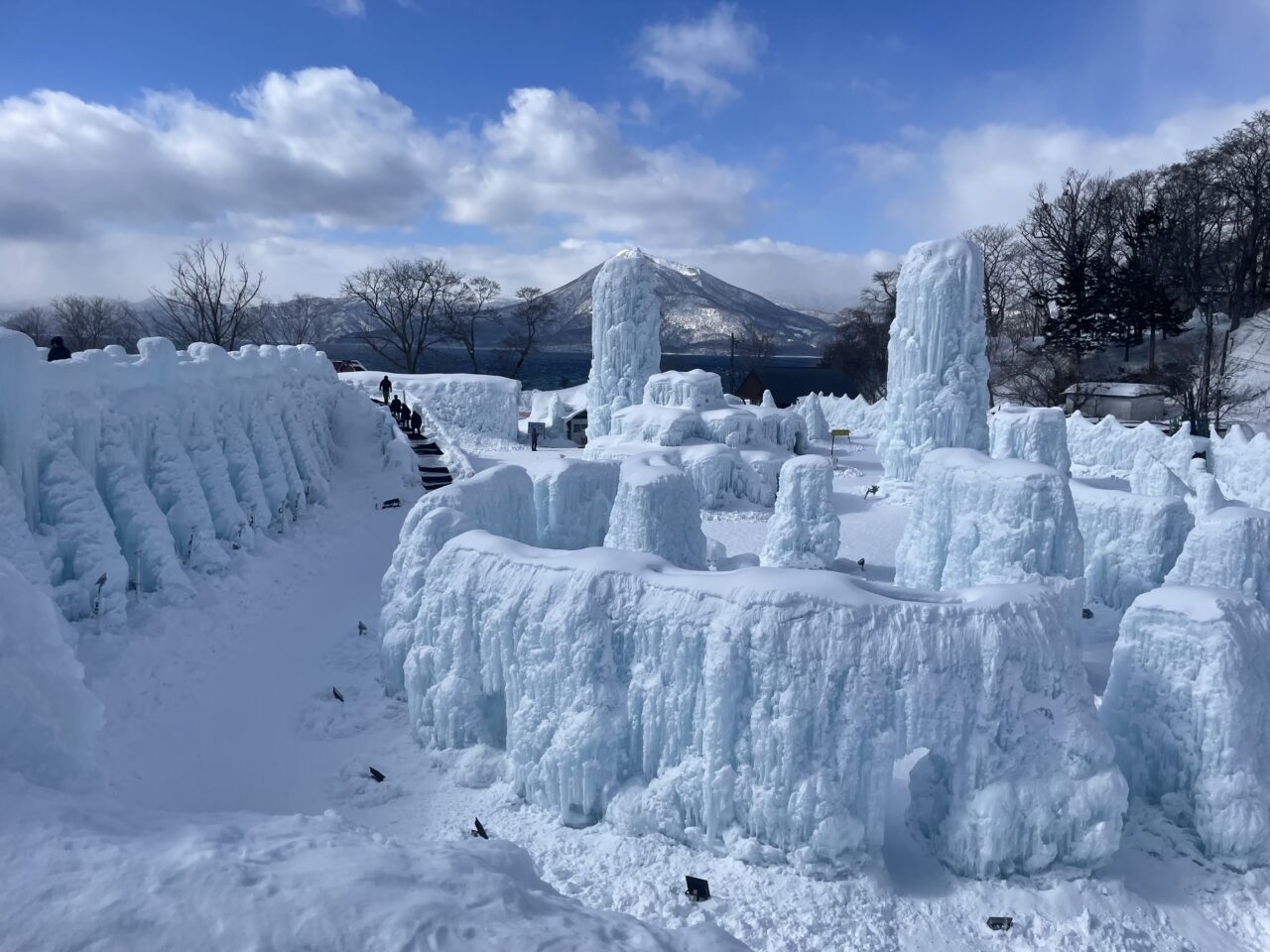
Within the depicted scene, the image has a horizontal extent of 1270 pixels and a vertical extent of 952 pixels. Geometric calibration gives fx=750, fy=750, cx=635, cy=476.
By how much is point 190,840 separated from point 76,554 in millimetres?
8354

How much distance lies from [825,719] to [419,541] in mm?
5812

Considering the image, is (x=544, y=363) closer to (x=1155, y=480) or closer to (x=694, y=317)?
(x=694, y=317)

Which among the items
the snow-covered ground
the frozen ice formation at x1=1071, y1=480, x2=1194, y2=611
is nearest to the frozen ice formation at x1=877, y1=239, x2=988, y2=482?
the frozen ice formation at x1=1071, y1=480, x2=1194, y2=611

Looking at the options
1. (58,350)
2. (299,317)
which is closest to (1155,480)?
(58,350)

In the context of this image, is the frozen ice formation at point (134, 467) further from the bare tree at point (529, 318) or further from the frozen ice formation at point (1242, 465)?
the bare tree at point (529, 318)

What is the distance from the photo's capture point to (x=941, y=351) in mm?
22141

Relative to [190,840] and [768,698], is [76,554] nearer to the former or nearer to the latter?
[190,840]

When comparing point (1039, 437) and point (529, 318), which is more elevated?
point (529, 318)

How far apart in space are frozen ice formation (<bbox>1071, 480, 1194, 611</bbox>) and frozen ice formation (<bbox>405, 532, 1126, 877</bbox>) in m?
7.60

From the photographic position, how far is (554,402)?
35.1 metres

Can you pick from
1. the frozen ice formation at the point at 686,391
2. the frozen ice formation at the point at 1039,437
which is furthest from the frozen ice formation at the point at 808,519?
the frozen ice formation at the point at 686,391

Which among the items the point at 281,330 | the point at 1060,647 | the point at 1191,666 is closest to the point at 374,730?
the point at 1060,647

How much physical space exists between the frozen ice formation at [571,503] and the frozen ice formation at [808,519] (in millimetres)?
3730

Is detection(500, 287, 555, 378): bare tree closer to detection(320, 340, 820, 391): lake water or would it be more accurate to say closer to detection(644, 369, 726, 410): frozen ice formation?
detection(320, 340, 820, 391): lake water
